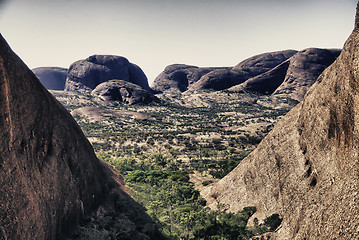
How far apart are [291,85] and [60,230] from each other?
187008 millimetres

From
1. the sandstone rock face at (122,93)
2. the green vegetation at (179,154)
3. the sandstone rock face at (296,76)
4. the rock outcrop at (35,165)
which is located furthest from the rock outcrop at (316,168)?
the sandstone rock face at (296,76)

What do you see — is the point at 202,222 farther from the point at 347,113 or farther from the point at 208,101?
the point at 208,101

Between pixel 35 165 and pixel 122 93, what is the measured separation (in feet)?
519

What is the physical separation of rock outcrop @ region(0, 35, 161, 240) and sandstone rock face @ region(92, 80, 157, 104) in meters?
142

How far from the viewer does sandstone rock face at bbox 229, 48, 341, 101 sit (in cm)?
16800

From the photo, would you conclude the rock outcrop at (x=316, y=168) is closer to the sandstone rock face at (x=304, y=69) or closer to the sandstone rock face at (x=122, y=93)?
the sandstone rock face at (x=122, y=93)

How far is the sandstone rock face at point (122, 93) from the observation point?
163 meters

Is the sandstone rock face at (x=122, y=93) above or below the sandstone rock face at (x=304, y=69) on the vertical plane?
below

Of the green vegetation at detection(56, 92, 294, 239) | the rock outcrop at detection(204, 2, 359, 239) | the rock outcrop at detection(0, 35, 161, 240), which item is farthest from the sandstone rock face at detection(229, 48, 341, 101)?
the rock outcrop at detection(0, 35, 161, 240)

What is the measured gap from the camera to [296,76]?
175000mm

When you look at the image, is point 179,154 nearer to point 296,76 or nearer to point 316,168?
point 316,168

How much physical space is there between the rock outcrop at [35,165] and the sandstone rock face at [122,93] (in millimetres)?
142032

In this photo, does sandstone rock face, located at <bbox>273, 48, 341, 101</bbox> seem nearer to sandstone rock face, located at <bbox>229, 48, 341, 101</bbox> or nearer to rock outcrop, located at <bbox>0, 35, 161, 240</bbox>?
sandstone rock face, located at <bbox>229, 48, 341, 101</bbox>

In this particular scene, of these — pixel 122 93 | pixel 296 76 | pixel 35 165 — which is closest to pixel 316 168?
pixel 35 165
